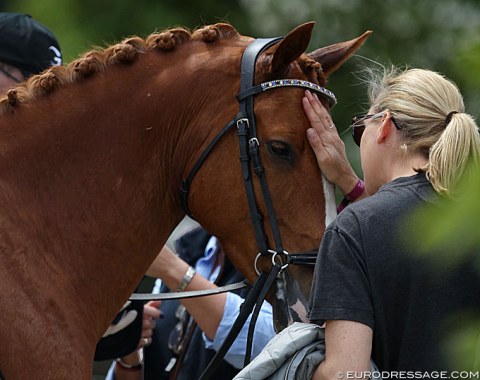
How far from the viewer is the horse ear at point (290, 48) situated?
2621 millimetres

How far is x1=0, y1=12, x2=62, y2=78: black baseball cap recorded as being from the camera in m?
3.33

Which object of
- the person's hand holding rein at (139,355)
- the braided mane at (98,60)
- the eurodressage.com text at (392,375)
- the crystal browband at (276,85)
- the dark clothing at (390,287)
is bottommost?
the person's hand holding rein at (139,355)

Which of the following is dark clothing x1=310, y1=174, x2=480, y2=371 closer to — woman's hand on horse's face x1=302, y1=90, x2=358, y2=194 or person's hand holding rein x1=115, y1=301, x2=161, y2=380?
woman's hand on horse's face x1=302, y1=90, x2=358, y2=194

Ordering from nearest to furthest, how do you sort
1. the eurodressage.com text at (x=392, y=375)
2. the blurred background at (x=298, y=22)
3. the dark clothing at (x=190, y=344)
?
the eurodressage.com text at (x=392, y=375) → the dark clothing at (x=190, y=344) → the blurred background at (x=298, y=22)

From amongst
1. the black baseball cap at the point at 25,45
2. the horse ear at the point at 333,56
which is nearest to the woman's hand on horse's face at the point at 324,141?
the horse ear at the point at 333,56

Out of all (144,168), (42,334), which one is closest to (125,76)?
(144,168)

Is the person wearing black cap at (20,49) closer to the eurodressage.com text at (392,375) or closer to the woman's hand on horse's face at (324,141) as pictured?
the woman's hand on horse's face at (324,141)

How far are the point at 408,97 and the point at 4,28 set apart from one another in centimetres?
189

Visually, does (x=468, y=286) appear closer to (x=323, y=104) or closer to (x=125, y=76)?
(x=323, y=104)

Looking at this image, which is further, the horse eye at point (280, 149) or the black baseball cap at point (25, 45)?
the black baseball cap at point (25, 45)

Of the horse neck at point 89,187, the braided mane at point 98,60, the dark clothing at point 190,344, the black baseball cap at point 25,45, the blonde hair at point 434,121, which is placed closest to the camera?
the blonde hair at point 434,121

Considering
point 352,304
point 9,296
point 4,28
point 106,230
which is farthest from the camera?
point 4,28

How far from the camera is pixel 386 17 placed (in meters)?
4.50

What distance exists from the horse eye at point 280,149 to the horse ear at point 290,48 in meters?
0.26
